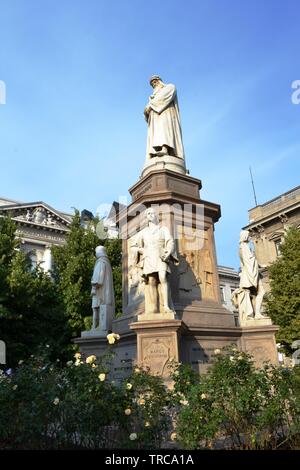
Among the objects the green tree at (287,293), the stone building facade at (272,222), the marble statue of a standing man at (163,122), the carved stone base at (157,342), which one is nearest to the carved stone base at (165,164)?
the marble statue of a standing man at (163,122)

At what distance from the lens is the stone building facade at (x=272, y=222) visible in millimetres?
35469

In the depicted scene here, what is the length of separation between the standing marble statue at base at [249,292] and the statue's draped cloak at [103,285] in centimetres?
335

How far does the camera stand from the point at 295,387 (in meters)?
5.48

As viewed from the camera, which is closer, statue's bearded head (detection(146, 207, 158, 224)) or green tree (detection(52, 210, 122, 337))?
statue's bearded head (detection(146, 207, 158, 224))

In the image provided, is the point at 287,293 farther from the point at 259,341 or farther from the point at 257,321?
the point at 259,341

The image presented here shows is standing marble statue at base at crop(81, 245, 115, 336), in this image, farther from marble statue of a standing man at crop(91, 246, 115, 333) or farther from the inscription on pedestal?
the inscription on pedestal

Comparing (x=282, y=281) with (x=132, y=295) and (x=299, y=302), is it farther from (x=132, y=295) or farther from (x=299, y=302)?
(x=132, y=295)

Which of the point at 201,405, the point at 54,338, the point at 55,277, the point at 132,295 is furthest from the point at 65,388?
the point at 55,277

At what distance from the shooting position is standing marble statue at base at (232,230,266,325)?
33.0 feet

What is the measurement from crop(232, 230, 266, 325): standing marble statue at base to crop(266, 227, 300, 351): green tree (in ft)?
47.5

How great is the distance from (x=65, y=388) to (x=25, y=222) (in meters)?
40.0

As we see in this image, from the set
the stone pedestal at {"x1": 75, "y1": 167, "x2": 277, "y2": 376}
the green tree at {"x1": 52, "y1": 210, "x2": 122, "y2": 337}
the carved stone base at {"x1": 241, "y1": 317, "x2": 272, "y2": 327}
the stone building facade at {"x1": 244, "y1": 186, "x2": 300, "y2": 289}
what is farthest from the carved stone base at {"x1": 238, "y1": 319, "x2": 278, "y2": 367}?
the stone building facade at {"x1": 244, "y1": 186, "x2": 300, "y2": 289}

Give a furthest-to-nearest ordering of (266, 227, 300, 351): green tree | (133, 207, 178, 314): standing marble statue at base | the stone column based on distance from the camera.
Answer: the stone column < (266, 227, 300, 351): green tree < (133, 207, 178, 314): standing marble statue at base

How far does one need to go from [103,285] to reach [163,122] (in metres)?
4.97
